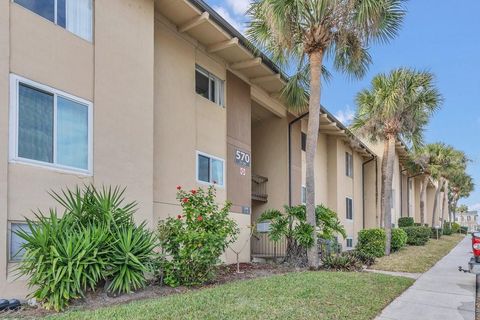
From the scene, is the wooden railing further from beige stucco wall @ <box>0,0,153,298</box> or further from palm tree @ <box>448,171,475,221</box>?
palm tree @ <box>448,171,475,221</box>

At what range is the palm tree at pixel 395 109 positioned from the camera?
717 inches

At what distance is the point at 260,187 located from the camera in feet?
61.5

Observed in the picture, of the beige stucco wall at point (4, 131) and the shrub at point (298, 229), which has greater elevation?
the beige stucco wall at point (4, 131)

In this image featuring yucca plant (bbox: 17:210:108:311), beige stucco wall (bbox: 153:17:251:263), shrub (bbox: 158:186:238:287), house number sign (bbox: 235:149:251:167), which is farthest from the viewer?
house number sign (bbox: 235:149:251:167)

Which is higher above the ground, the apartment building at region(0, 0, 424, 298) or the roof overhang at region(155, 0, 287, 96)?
the roof overhang at region(155, 0, 287, 96)

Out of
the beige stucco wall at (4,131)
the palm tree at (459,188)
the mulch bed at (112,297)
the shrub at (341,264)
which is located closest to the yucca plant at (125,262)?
the mulch bed at (112,297)

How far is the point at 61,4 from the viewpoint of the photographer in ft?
26.2

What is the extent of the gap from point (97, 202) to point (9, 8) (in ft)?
11.6

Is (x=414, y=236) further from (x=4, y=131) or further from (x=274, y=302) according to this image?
(x=4, y=131)

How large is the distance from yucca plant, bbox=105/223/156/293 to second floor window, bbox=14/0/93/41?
4068mm

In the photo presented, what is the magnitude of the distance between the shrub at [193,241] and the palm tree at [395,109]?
1204 centimetres

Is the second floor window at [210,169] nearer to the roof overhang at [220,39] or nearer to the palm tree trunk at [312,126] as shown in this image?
the palm tree trunk at [312,126]

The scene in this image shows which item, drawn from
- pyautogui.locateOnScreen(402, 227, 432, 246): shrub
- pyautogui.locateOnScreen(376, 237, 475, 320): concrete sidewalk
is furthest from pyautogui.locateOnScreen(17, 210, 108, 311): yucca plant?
→ pyautogui.locateOnScreen(402, 227, 432, 246): shrub

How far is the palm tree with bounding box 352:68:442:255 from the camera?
1822cm
